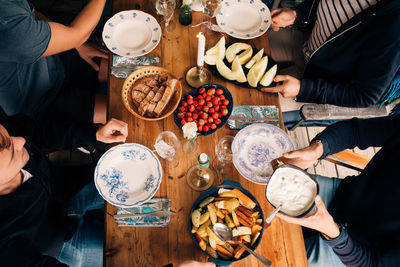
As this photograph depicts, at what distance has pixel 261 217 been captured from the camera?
1.07 metres

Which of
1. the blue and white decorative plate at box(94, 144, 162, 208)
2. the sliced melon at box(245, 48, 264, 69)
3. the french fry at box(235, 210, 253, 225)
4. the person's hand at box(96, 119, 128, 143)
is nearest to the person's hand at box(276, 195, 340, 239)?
the french fry at box(235, 210, 253, 225)

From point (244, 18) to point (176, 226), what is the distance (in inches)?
47.7

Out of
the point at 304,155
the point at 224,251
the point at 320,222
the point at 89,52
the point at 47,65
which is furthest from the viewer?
A: the point at 89,52

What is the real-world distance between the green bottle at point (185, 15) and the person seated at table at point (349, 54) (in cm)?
56

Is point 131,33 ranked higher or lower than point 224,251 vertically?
higher

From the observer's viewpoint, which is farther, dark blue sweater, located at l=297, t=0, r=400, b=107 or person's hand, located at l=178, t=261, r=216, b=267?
dark blue sweater, located at l=297, t=0, r=400, b=107

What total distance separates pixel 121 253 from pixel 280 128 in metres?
0.92

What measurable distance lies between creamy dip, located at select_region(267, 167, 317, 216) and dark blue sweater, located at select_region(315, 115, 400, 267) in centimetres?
32

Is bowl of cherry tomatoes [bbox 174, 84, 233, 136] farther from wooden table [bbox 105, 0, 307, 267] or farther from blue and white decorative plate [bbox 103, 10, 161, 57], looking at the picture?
blue and white decorative plate [bbox 103, 10, 161, 57]

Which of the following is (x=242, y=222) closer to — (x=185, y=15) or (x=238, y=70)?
(x=238, y=70)

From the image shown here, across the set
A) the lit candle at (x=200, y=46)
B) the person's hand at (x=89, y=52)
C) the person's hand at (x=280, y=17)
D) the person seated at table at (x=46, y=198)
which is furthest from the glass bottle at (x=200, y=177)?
the person's hand at (x=89, y=52)

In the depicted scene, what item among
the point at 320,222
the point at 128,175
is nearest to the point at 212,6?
the point at 128,175

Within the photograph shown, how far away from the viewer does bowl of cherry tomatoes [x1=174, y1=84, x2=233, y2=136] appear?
4.21 feet

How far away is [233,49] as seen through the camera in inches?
57.4
